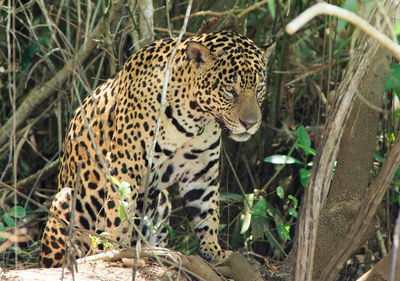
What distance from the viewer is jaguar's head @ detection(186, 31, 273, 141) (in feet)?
14.4

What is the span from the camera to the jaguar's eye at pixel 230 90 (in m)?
4.43

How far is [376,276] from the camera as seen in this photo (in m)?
3.53

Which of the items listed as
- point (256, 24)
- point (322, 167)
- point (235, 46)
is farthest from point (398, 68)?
point (256, 24)

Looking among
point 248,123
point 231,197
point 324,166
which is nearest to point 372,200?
point 324,166

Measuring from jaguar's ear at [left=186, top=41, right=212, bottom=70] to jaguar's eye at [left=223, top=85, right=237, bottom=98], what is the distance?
0.70ft

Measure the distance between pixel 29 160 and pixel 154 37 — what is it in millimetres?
2140

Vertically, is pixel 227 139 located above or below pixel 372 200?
below

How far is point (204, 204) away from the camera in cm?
504

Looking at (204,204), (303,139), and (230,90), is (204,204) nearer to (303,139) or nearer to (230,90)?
(303,139)

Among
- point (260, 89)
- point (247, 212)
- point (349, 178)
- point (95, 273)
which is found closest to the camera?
point (95, 273)

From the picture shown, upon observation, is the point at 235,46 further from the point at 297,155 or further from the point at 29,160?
the point at 29,160

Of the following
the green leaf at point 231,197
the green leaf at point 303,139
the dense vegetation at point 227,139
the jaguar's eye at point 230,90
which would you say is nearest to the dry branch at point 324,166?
the jaguar's eye at point 230,90

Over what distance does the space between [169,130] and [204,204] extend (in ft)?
2.53

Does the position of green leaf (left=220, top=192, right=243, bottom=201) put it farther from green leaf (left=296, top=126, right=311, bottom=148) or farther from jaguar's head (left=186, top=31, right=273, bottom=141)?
jaguar's head (left=186, top=31, right=273, bottom=141)
